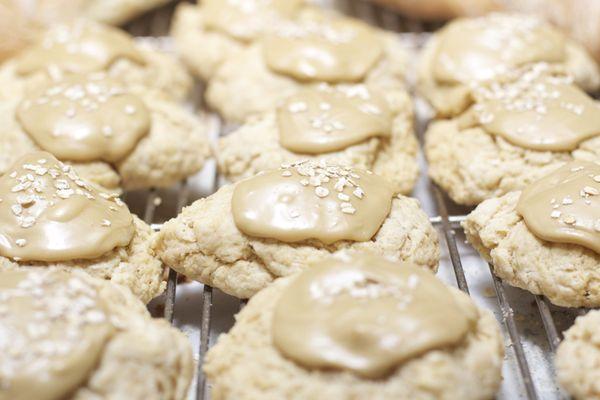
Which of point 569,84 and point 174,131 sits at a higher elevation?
point 569,84

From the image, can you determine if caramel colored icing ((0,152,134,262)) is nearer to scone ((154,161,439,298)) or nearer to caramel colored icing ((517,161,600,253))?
scone ((154,161,439,298))

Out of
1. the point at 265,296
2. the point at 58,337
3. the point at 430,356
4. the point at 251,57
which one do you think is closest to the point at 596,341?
the point at 430,356

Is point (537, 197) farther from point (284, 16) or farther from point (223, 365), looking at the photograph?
point (284, 16)

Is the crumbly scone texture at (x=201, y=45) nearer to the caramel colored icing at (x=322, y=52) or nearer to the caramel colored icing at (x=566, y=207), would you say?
the caramel colored icing at (x=322, y=52)

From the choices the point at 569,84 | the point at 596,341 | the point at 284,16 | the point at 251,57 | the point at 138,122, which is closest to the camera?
the point at 596,341

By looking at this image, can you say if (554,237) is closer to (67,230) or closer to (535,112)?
(535,112)

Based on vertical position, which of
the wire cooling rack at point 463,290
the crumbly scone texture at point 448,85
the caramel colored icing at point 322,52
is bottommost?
the wire cooling rack at point 463,290

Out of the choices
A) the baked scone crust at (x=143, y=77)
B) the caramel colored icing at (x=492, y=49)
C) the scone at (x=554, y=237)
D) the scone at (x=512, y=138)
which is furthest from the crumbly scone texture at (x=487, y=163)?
the baked scone crust at (x=143, y=77)

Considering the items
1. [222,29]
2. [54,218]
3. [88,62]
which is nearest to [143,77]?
[88,62]
